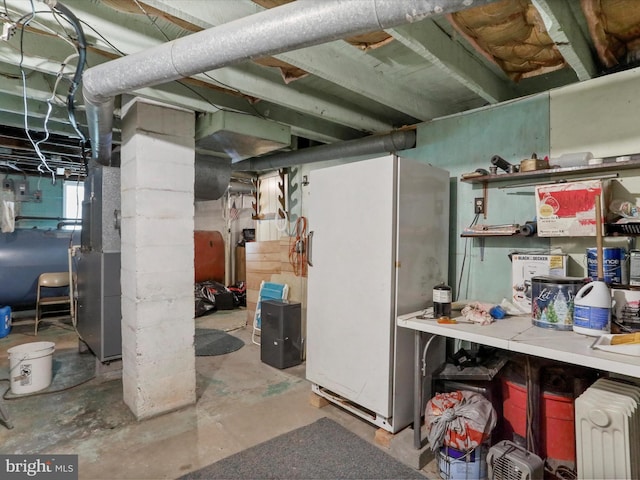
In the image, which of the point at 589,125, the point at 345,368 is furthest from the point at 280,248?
the point at 589,125

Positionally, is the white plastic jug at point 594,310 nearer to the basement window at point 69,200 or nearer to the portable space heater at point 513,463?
the portable space heater at point 513,463

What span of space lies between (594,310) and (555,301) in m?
0.18

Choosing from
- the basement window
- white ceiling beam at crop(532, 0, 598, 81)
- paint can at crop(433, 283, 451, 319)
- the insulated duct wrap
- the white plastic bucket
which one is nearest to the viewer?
white ceiling beam at crop(532, 0, 598, 81)

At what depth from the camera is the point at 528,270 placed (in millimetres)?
2268

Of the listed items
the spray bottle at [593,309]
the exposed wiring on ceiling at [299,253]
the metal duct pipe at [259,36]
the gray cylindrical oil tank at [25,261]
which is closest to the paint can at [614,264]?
the spray bottle at [593,309]

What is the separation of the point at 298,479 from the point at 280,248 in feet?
9.22

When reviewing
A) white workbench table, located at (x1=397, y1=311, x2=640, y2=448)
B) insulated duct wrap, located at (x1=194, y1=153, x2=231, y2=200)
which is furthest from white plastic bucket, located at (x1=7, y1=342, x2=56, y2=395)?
white workbench table, located at (x1=397, y1=311, x2=640, y2=448)

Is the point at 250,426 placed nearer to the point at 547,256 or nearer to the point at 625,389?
the point at 625,389

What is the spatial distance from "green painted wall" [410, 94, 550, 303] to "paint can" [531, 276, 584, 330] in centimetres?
67

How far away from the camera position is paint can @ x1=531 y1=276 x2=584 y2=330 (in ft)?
5.76

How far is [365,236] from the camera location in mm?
2277

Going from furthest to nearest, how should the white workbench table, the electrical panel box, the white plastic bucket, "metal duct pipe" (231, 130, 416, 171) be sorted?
the electrical panel box → "metal duct pipe" (231, 130, 416, 171) → the white plastic bucket → the white workbench table

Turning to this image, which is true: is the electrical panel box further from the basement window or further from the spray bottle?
the basement window

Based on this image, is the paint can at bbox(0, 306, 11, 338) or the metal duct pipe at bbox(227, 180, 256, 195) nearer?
the paint can at bbox(0, 306, 11, 338)
